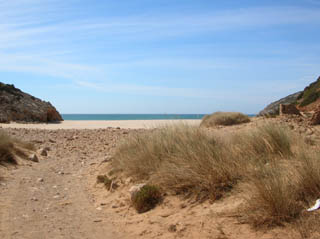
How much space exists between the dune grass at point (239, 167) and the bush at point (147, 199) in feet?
0.80

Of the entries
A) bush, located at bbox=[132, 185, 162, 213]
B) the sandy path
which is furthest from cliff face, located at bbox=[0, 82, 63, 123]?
bush, located at bbox=[132, 185, 162, 213]

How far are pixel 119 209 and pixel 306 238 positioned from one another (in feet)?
10.6

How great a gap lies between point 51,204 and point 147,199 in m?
1.91

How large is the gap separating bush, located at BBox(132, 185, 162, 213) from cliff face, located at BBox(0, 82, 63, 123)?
72.4 ft

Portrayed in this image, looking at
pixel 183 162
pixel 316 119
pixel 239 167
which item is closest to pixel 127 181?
pixel 183 162

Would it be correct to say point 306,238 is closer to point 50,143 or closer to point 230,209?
point 230,209

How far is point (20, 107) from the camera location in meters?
26.2

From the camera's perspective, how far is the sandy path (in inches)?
181

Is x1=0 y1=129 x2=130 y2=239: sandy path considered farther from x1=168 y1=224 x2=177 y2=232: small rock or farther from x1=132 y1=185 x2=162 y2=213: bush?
x1=168 y1=224 x2=177 y2=232: small rock

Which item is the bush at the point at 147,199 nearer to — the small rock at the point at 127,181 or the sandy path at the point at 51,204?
the sandy path at the point at 51,204

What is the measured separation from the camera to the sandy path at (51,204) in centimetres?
460

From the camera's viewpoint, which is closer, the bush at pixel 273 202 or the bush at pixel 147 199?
the bush at pixel 273 202

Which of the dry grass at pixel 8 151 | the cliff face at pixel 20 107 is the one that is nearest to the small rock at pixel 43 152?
the dry grass at pixel 8 151

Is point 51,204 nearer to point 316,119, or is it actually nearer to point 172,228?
point 172,228
